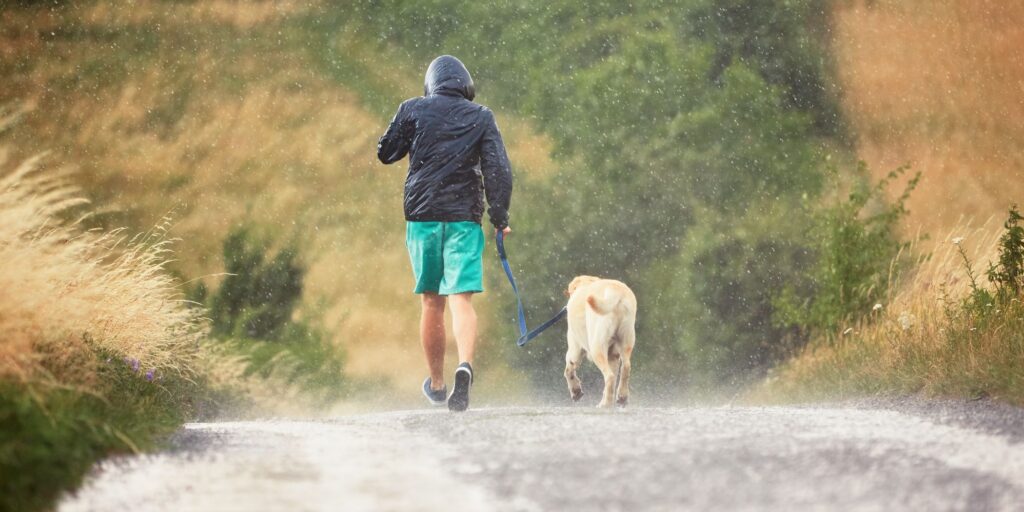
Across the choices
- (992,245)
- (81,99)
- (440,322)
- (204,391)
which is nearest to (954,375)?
(992,245)

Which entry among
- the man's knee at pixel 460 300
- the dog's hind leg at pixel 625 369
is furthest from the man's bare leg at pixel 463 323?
the dog's hind leg at pixel 625 369

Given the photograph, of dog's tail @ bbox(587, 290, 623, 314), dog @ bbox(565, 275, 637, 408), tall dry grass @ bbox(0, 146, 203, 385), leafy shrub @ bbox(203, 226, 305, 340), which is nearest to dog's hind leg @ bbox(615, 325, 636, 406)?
dog @ bbox(565, 275, 637, 408)

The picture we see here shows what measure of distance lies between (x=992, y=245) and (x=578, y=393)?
3193mm

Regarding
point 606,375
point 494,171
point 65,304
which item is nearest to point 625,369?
point 606,375

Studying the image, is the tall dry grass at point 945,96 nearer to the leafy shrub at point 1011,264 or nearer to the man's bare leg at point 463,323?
the leafy shrub at point 1011,264

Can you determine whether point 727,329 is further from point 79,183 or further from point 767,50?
point 79,183

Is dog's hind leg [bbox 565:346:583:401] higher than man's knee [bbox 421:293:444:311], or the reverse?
man's knee [bbox 421:293:444:311]

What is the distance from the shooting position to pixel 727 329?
14.5 meters

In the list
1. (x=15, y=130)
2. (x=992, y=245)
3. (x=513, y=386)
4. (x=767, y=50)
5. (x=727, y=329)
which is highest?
(x=767, y=50)

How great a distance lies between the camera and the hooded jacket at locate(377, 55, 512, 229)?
7.66 metres

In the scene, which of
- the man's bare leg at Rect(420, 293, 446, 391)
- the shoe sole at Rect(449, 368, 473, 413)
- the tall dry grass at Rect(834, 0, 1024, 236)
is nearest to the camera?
the shoe sole at Rect(449, 368, 473, 413)

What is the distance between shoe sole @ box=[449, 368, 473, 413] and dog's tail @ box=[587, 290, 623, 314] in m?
1.34

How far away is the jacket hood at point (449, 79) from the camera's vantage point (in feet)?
26.0

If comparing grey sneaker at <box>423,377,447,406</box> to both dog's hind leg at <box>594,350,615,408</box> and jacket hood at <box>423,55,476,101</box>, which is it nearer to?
dog's hind leg at <box>594,350,615,408</box>
